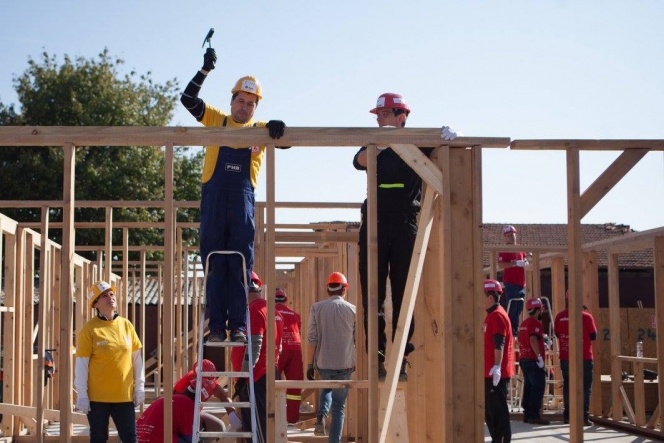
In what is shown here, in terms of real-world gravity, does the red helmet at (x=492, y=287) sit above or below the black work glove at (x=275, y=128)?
below

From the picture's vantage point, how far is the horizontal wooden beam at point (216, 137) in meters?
6.86

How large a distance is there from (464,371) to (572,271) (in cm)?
118

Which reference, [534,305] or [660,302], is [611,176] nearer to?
[660,302]

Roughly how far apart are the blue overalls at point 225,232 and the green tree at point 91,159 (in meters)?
19.7

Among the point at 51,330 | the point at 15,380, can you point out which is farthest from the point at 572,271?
the point at 51,330

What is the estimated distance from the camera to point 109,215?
1228cm

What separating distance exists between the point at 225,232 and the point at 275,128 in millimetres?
1090

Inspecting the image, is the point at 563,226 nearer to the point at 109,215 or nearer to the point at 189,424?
the point at 109,215

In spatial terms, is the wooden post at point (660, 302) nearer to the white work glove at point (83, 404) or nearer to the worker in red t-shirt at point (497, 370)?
the worker in red t-shirt at point (497, 370)

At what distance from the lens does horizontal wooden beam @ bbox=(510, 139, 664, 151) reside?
23.3ft

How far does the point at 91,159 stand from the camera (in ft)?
89.4

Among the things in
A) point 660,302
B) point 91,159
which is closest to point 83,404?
point 660,302

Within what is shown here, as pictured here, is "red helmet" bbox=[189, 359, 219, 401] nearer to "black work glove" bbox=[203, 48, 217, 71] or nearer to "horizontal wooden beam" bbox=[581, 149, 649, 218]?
"black work glove" bbox=[203, 48, 217, 71]

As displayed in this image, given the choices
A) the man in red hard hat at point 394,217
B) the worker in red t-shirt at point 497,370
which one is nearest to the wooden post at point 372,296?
the man in red hard hat at point 394,217
